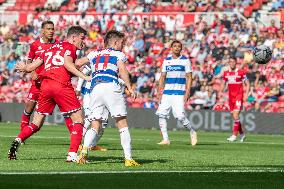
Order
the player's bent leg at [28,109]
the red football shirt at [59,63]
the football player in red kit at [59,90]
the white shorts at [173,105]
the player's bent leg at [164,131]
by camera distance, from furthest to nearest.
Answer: the white shorts at [173,105] < the player's bent leg at [164,131] < the player's bent leg at [28,109] < the red football shirt at [59,63] < the football player in red kit at [59,90]

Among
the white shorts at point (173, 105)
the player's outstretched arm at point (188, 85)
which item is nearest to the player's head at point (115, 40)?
the player's outstretched arm at point (188, 85)

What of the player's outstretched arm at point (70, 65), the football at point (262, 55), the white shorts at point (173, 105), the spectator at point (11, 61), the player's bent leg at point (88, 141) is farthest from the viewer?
the spectator at point (11, 61)

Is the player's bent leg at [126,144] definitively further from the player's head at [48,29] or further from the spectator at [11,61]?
the spectator at [11,61]

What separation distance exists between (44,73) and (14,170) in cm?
252

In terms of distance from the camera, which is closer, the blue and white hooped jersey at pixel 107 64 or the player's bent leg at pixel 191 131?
the blue and white hooped jersey at pixel 107 64

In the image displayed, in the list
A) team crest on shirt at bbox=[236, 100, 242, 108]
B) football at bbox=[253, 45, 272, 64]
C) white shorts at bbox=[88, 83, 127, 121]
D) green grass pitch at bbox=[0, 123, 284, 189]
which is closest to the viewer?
green grass pitch at bbox=[0, 123, 284, 189]

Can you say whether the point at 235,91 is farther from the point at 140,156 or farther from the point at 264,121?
the point at 140,156

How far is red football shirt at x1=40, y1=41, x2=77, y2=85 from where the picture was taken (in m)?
15.4

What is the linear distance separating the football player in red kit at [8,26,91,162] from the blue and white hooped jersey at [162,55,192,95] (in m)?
7.77

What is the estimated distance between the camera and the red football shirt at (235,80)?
2672 cm

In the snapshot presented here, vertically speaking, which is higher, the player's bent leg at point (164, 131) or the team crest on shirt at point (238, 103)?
the team crest on shirt at point (238, 103)

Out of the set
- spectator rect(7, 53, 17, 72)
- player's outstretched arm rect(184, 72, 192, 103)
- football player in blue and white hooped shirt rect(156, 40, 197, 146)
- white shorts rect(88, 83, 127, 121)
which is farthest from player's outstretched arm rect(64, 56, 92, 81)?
spectator rect(7, 53, 17, 72)

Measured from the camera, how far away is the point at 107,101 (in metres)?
14.9

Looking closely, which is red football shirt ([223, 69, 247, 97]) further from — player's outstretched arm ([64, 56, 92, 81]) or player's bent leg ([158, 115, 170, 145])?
player's outstretched arm ([64, 56, 92, 81])
